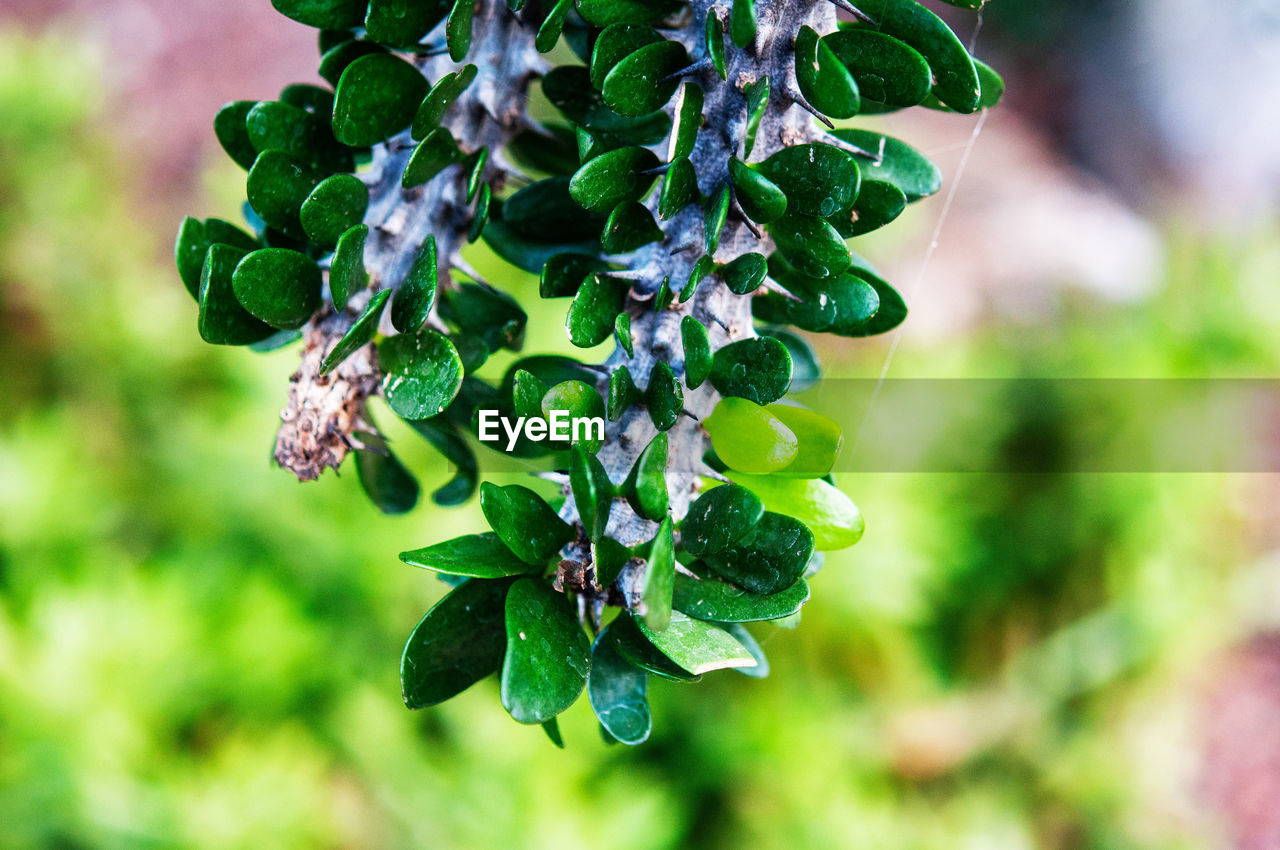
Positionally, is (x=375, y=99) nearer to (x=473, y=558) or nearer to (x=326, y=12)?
(x=326, y=12)

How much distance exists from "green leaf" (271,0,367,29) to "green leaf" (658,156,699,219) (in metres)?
0.11

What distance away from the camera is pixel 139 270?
152 centimetres

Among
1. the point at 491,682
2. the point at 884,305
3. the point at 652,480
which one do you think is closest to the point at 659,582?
the point at 652,480

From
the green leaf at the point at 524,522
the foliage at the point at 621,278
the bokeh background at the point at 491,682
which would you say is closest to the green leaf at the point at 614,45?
the foliage at the point at 621,278

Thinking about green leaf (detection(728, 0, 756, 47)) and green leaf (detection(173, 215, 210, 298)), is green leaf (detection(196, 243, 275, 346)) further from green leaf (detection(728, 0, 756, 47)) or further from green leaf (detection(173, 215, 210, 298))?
green leaf (detection(728, 0, 756, 47))

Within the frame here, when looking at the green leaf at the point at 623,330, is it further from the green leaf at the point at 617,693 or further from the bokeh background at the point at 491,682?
the bokeh background at the point at 491,682

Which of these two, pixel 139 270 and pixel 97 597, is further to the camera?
pixel 139 270

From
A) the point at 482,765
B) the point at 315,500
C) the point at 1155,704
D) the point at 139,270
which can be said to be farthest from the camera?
the point at 139,270

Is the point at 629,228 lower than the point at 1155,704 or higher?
higher

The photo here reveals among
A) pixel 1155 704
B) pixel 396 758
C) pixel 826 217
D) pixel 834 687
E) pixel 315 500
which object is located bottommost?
pixel 1155 704

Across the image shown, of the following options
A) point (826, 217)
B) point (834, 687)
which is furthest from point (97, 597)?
point (826, 217)

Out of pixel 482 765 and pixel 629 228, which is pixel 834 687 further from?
pixel 629 228

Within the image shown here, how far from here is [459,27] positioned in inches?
8.1

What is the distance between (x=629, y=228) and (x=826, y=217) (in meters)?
0.05
